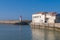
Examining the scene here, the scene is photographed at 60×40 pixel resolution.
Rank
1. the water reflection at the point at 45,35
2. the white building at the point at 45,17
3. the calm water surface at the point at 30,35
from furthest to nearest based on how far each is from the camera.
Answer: the white building at the point at 45,17 → the calm water surface at the point at 30,35 → the water reflection at the point at 45,35

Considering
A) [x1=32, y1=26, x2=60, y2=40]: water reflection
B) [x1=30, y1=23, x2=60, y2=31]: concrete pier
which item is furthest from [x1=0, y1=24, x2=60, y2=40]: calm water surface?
[x1=30, y1=23, x2=60, y2=31]: concrete pier

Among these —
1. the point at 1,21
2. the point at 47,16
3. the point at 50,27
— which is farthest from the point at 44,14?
the point at 1,21

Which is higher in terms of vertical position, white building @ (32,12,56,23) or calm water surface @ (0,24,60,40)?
white building @ (32,12,56,23)

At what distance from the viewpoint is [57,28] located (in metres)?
35.2

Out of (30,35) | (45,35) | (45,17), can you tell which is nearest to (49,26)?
(45,17)

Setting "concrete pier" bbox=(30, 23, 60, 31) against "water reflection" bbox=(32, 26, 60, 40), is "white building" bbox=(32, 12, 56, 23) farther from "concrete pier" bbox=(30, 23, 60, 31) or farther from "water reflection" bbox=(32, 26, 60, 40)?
"water reflection" bbox=(32, 26, 60, 40)

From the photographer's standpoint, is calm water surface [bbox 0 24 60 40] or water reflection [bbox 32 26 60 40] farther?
calm water surface [bbox 0 24 60 40]

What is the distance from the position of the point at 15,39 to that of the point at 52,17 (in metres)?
26.8

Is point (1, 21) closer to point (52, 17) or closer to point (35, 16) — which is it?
point (35, 16)

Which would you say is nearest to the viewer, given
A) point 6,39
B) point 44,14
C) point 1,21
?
point 6,39

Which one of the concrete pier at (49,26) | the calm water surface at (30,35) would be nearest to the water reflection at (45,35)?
the calm water surface at (30,35)

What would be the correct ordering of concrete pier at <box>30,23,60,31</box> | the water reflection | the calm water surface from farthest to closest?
1. concrete pier at <box>30,23,60,31</box>
2. the calm water surface
3. the water reflection

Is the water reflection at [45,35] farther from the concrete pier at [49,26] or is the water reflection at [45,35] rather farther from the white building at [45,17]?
the white building at [45,17]

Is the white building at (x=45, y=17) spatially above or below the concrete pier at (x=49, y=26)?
above
